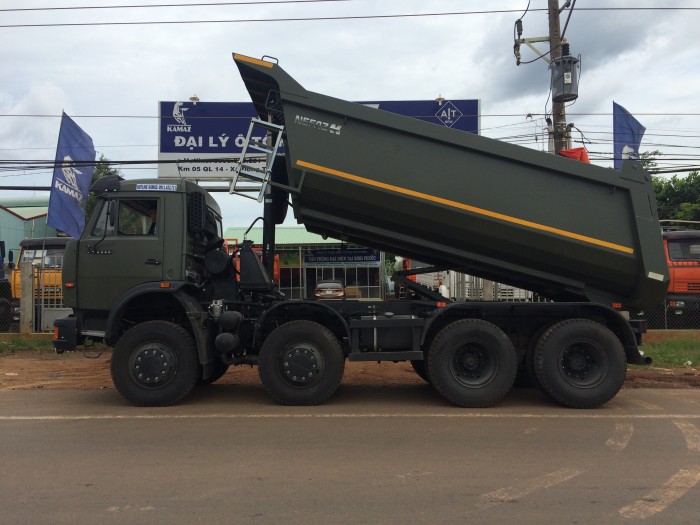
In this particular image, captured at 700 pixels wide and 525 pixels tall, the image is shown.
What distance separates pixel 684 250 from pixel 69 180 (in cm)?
1489

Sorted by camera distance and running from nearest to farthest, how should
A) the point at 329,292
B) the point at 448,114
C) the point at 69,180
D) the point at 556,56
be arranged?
1. the point at 69,180
2. the point at 556,56
3. the point at 329,292
4. the point at 448,114

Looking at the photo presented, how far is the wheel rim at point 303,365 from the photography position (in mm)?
6922

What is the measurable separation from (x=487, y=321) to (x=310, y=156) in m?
3.12

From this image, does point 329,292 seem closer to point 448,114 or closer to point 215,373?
point 215,373

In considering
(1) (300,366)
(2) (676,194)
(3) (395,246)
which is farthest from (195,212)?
(2) (676,194)

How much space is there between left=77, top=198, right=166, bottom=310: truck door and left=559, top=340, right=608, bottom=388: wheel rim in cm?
534

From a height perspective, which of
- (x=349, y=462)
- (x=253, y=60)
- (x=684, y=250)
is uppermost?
(x=253, y=60)

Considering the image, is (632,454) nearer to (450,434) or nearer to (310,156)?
(450,434)

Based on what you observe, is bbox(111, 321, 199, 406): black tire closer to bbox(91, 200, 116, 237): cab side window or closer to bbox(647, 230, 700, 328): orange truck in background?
bbox(91, 200, 116, 237): cab side window

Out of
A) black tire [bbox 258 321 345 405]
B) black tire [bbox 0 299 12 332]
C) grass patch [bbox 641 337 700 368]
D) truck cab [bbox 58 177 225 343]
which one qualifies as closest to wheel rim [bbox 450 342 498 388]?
black tire [bbox 258 321 345 405]

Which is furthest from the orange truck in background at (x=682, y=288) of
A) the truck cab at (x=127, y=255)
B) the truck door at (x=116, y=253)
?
the truck door at (x=116, y=253)

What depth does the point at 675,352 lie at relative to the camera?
442 inches

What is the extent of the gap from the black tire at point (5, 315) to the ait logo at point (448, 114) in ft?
44.2

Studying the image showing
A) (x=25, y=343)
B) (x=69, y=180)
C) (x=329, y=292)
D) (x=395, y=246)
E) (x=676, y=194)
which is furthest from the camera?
(x=676, y=194)
